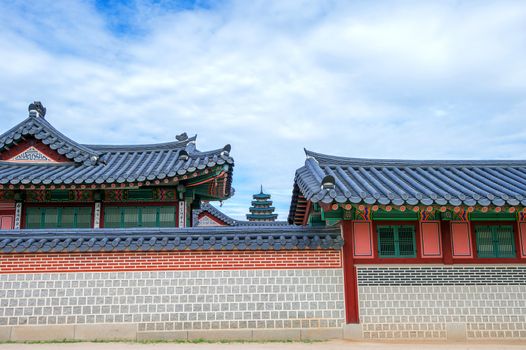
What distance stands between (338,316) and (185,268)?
3319mm

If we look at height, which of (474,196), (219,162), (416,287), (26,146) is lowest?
(416,287)

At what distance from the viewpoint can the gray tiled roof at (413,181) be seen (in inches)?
352

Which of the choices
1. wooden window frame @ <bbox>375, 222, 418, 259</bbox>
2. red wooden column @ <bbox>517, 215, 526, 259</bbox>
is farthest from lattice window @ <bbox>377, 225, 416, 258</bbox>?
red wooden column @ <bbox>517, 215, 526, 259</bbox>

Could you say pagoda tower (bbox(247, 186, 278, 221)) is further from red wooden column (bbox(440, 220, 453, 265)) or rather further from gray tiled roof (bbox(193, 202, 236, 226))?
red wooden column (bbox(440, 220, 453, 265))

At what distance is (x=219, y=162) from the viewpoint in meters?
11.6

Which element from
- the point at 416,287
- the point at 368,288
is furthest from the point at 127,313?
the point at 416,287

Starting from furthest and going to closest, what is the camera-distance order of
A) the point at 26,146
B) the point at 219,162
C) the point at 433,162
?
→ the point at 26,146
the point at 433,162
the point at 219,162

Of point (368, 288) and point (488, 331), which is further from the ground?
point (368, 288)

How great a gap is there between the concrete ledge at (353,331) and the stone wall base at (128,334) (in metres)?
0.25

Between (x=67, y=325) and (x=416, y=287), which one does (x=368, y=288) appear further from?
(x=67, y=325)

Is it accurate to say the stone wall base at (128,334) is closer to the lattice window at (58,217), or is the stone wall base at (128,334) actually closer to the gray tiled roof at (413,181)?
the gray tiled roof at (413,181)

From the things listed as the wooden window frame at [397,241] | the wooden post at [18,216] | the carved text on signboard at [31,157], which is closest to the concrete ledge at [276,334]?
the wooden window frame at [397,241]

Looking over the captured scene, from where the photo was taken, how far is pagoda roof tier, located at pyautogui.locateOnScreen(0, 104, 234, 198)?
1160cm

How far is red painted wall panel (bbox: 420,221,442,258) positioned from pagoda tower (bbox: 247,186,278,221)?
25.3 meters
